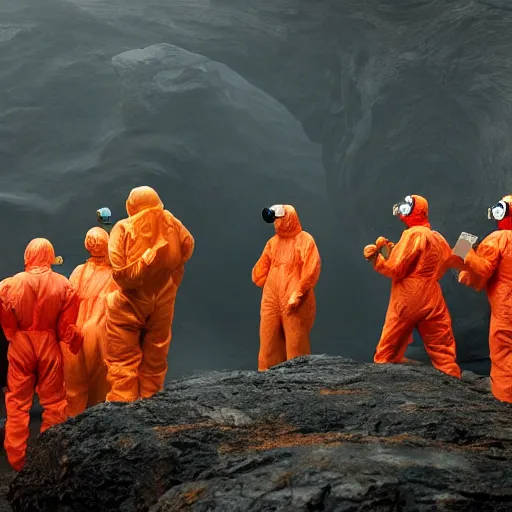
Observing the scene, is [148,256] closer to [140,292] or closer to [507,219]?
[140,292]

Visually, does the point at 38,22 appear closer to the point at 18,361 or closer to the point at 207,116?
the point at 207,116

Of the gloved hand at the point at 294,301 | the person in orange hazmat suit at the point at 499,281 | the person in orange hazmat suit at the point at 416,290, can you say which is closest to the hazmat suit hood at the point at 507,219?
the person in orange hazmat suit at the point at 499,281

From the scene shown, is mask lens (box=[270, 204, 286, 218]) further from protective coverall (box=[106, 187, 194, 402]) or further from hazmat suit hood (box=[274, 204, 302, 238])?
protective coverall (box=[106, 187, 194, 402])

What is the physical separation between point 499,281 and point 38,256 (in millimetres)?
3767

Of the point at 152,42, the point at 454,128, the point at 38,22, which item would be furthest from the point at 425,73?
the point at 38,22

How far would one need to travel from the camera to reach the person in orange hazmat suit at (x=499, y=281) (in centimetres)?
552

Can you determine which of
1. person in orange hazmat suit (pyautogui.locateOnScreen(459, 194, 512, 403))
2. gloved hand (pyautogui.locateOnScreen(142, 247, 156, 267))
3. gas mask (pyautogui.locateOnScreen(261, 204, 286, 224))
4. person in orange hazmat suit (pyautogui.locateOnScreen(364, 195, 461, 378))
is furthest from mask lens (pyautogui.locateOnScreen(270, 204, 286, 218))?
gloved hand (pyautogui.locateOnScreen(142, 247, 156, 267))

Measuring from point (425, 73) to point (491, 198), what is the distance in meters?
2.70

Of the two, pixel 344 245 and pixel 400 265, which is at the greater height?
pixel 400 265

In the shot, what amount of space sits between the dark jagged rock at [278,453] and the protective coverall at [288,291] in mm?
3559

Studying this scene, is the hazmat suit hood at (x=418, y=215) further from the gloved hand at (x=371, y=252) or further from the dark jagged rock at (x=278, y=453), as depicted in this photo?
the dark jagged rock at (x=278, y=453)

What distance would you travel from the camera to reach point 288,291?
699 centimetres

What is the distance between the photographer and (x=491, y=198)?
39.7ft

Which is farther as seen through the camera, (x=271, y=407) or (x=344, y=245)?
(x=344, y=245)
